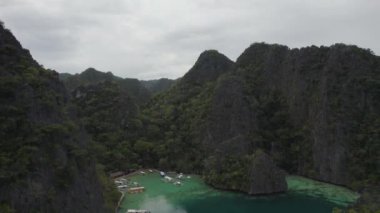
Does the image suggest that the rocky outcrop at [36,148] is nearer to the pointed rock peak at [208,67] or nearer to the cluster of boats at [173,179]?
the cluster of boats at [173,179]

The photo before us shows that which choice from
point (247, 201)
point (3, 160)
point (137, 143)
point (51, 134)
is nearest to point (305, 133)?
point (247, 201)

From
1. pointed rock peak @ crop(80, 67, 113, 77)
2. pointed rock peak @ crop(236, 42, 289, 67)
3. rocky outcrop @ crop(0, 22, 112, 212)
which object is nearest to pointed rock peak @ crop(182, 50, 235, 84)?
pointed rock peak @ crop(236, 42, 289, 67)

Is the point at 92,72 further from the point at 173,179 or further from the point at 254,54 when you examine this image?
the point at 173,179

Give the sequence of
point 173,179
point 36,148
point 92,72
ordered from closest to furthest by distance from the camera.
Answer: point 36,148, point 173,179, point 92,72

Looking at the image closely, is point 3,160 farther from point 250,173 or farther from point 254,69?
point 254,69

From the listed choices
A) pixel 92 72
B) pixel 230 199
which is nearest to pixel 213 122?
pixel 230 199

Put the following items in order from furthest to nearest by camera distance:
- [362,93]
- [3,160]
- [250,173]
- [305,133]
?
[305,133]
[362,93]
[250,173]
[3,160]

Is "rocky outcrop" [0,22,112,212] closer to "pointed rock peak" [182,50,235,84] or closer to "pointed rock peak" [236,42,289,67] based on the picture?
"pointed rock peak" [236,42,289,67]
